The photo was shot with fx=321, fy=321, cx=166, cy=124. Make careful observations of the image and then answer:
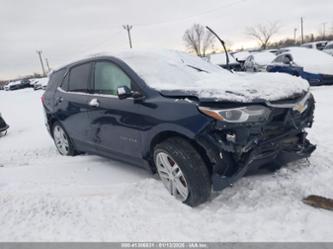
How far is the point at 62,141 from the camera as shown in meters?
5.44

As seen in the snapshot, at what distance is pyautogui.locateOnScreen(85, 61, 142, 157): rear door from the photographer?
12.2ft

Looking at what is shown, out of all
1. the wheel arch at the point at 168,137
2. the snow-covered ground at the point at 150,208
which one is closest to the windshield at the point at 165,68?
the wheel arch at the point at 168,137

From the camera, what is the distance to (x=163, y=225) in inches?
118

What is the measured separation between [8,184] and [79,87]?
5.44 feet

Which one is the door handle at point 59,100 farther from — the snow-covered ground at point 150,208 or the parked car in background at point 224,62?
the parked car in background at point 224,62

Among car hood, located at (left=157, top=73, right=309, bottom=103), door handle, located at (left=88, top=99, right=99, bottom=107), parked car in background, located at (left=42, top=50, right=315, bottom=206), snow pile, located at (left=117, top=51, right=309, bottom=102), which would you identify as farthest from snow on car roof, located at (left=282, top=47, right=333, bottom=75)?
door handle, located at (left=88, top=99, right=99, bottom=107)

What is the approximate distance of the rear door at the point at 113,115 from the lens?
3.71m

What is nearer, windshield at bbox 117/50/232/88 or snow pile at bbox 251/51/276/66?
windshield at bbox 117/50/232/88

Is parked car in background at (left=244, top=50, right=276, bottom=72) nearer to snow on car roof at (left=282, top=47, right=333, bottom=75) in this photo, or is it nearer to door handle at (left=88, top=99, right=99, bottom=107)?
snow on car roof at (left=282, top=47, right=333, bottom=75)

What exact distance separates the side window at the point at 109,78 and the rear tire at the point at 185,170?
94 cm

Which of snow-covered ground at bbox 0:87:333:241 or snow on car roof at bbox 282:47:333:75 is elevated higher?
snow-covered ground at bbox 0:87:333:241

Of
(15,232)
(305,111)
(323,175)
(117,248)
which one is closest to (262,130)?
(305,111)

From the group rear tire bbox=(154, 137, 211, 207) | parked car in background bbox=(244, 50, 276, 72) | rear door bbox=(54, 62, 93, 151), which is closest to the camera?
rear tire bbox=(154, 137, 211, 207)

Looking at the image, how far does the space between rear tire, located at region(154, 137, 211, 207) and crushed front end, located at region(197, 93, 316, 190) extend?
0.40 ft
